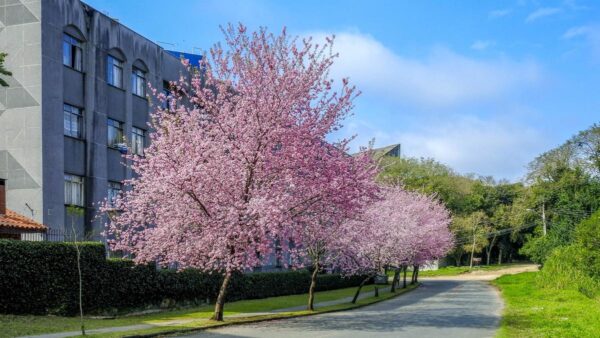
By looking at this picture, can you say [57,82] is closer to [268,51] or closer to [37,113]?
[37,113]

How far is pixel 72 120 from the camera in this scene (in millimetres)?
30578

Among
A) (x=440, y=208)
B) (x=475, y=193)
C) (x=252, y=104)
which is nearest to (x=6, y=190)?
(x=252, y=104)

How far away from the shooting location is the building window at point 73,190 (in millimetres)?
29984

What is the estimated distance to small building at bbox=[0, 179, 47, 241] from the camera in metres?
24.8

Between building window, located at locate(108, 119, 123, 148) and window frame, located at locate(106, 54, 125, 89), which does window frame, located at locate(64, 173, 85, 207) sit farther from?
window frame, located at locate(106, 54, 125, 89)

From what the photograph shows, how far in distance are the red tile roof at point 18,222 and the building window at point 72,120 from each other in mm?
4652

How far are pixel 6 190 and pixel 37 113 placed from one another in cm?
367

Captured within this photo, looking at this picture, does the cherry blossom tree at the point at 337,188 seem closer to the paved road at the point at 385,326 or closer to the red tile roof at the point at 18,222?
the paved road at the point at 385,326

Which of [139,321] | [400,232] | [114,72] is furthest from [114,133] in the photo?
[400,232]

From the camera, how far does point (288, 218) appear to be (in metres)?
21.9

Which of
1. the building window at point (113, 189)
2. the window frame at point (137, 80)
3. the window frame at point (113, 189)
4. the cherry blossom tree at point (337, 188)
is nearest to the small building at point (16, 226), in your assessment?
the window frame at point (113, 189)

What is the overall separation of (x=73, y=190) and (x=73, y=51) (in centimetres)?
651

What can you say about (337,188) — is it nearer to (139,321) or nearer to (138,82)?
(139,321)

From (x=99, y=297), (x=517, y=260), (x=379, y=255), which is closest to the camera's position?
(x=99, y=297)
